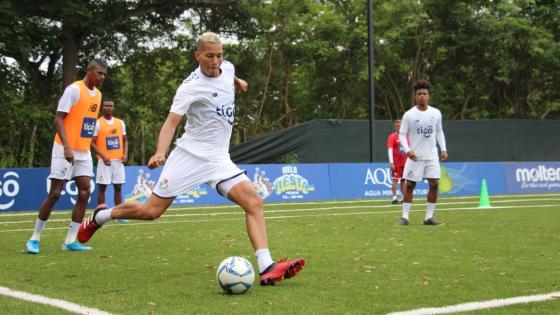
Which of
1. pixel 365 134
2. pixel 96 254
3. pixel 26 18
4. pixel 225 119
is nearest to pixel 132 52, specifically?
pixel 26 18

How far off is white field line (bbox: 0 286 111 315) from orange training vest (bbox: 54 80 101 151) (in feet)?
9.53

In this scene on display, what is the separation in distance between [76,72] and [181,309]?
80.5ft

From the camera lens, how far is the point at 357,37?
35562 mm

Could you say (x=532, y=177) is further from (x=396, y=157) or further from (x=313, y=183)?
(x=313, y=183)

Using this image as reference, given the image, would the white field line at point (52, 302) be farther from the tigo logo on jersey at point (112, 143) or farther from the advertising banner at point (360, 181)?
the advertising banner at point (360, 181)

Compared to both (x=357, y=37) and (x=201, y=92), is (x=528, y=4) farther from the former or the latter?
(x=201, y=92)

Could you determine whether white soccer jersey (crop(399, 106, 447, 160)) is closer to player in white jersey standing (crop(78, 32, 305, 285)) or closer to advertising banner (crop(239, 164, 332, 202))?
player in white jersey standing (crop(78, 32, 305, 285))

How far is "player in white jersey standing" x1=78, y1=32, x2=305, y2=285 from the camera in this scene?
6.39m

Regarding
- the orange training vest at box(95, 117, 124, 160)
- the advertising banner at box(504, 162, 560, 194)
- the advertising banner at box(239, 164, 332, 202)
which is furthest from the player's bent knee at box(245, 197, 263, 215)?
the advertising banner at box(504, 162, 560, 194)

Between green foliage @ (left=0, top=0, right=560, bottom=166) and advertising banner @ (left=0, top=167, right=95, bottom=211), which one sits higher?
green foliage @ (left=0, top=0, right=560, bottom=166)

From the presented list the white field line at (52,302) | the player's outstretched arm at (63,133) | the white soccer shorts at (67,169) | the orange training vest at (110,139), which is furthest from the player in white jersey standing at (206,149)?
the orange training vest at (110,139)

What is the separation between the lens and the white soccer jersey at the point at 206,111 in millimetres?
6410

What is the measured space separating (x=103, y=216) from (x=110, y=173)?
7039 mm

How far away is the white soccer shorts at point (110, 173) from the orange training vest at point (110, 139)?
0.13 metres
